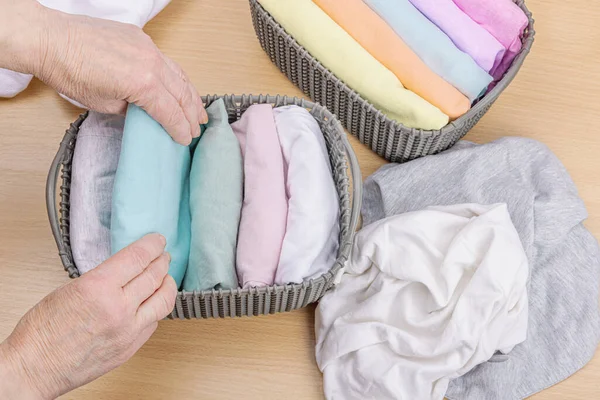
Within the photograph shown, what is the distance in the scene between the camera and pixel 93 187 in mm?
728

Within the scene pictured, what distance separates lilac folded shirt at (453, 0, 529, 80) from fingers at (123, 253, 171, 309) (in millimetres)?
539

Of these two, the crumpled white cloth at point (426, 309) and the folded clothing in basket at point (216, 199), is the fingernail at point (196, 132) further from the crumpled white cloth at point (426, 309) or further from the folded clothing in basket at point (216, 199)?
the crumpled white cloth at point (426, 309)

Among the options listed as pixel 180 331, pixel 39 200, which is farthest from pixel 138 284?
pixel 39 200

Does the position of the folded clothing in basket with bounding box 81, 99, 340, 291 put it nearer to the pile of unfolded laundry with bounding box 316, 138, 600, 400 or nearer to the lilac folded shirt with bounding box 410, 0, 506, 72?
the pile of unfolded laundry with bounding box 316, 138, 600, 400

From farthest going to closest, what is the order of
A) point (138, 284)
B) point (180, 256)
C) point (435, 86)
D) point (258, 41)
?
1. point (258, 41)
2. point (435, 86)
3. point (180, 256)
4. point (138, 284)

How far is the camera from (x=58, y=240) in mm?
701

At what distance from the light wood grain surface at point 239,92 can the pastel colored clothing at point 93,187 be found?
13cm

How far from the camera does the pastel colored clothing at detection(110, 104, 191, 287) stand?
68 centimetres

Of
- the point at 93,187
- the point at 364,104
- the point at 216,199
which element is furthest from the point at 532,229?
→ the point at 93,187

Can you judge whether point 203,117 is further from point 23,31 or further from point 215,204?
point 23,31

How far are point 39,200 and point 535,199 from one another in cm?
64

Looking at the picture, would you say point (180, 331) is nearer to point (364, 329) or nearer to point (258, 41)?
point (364, 329)

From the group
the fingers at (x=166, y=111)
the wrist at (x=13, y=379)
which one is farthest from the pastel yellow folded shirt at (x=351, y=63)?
the wrist at (x=13, y=379)

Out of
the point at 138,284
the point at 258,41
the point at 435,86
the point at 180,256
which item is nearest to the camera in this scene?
the point at 138,284
